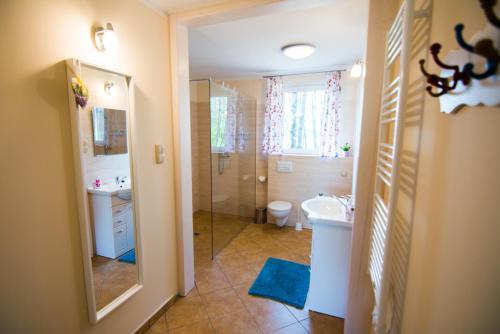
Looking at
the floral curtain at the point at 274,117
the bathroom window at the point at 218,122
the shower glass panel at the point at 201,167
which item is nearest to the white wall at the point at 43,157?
the bathroom window at the point at 218,122

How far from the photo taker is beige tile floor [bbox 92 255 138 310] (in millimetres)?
1434

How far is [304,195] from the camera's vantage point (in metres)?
3.72

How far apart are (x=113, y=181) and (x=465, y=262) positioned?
174 cm

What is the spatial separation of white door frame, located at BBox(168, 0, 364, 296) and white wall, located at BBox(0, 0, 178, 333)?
35cm

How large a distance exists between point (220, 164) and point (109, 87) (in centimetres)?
205

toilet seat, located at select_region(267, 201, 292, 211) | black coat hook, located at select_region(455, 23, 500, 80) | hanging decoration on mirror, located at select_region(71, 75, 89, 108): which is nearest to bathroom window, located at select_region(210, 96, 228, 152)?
toilet seat, located at select_region(267, 201, 292, 211)

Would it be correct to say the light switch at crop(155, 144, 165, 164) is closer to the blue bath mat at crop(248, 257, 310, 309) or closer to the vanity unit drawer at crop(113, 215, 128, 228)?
the vanity unit drawer at crop(113, 215, 128, 228)

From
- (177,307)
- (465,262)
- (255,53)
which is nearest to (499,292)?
(465,262)

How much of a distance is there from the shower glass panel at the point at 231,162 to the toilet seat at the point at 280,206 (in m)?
0.51

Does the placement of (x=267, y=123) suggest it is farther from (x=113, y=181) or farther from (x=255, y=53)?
(x=113, y=181)

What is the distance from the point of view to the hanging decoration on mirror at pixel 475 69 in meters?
0.48

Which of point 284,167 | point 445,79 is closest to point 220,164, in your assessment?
point 284,167

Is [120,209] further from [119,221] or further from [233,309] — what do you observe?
[233,309]

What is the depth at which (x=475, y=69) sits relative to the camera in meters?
0.58
